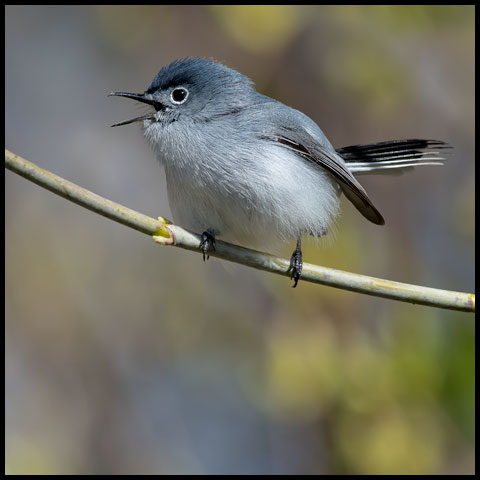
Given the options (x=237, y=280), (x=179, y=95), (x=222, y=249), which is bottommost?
(x=222, y=249)

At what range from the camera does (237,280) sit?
3.42 m

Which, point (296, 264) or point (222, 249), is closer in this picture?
point (222, 249)

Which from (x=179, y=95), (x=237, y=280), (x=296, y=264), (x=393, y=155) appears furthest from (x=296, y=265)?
(x=237, y=280)

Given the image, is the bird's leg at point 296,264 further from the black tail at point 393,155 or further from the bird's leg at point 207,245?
the black tail at point 393,155

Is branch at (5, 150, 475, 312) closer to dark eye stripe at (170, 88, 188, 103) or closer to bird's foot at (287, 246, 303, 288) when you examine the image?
bird's foot at (287, 246, 303, 288)

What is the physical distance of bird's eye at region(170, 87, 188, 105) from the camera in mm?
2219

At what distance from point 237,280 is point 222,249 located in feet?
4.87

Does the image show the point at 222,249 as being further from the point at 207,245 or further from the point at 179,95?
the point at 179,95

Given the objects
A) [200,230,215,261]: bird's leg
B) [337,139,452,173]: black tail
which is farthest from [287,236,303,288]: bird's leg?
[337,139,452,173]: black tail

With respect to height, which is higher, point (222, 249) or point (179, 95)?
point (179, 95)

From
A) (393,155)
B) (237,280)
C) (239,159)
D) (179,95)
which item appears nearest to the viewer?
(239,159)

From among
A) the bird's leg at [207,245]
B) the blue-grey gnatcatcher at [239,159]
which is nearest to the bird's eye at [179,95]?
the blue-grey gnatcatcher at [239,159]

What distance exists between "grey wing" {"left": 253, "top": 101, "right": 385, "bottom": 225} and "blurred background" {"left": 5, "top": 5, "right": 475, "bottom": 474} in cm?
59

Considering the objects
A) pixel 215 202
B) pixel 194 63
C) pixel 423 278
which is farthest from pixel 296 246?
pixel 423 278
